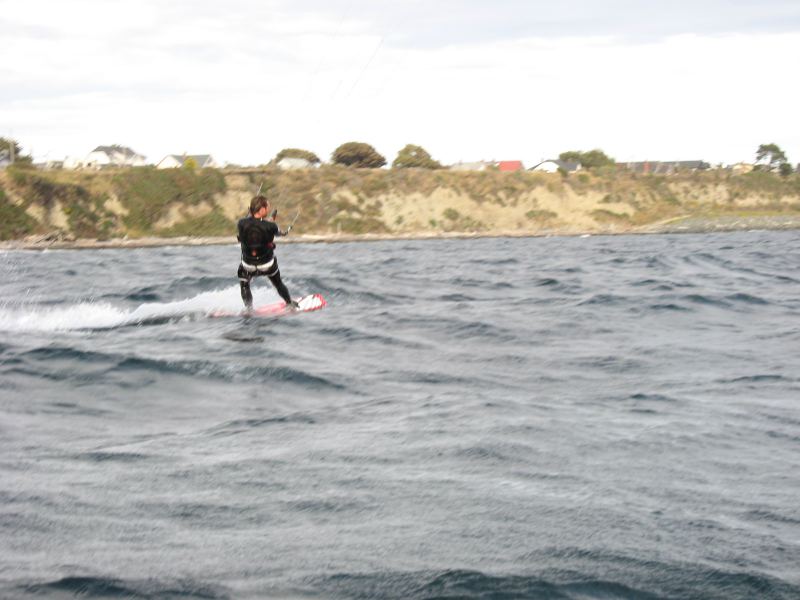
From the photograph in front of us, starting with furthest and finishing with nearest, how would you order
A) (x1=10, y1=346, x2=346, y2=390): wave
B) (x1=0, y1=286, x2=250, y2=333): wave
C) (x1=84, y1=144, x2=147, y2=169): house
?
(x1=84, y1=144, x2=147, y2=169): house
(x1=0, y1=286, x2=250, y2=333): wave
(x1=10, y1=346, x2=346, y2=390): wave

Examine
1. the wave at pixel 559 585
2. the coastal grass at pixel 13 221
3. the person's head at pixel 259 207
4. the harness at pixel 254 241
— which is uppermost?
the person's head at pixel 259 207

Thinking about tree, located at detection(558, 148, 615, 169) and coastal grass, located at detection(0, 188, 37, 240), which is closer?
coastal grass, located at detection(0, 188, 37, 240)

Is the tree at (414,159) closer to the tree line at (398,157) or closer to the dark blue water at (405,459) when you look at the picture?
the tree line at (398,157)

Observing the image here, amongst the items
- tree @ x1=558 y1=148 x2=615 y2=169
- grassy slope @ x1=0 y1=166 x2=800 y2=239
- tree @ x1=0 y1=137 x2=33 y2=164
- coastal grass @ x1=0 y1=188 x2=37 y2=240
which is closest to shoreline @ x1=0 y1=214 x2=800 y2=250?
coastal grass @ x1=0 y1=188 x2=37 y2=240

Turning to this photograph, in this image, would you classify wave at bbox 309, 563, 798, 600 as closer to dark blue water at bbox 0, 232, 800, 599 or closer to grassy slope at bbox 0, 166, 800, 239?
dark blue water at bbox 0, 232, 800, 599

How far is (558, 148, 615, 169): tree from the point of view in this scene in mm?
148125

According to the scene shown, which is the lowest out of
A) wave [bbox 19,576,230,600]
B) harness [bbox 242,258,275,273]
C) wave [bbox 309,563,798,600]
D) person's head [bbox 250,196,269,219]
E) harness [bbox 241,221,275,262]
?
wave [bbox 309,563,798,600]

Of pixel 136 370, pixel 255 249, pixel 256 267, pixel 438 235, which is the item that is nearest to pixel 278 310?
pixel 256 267

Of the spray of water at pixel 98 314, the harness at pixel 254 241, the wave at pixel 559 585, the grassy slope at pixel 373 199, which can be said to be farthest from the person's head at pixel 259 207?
the grassy slope at pixel 373 199

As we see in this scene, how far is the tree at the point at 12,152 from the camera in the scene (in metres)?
101

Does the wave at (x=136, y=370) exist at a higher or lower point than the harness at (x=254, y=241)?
lower

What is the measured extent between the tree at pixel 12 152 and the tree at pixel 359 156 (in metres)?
39.5

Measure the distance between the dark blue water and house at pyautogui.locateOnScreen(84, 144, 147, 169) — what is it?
109m

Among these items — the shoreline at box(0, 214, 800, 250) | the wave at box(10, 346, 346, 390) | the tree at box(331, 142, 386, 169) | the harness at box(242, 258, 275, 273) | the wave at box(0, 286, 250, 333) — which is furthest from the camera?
the tree at box(331, 142, 386, 169)
